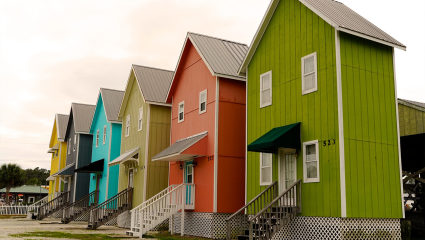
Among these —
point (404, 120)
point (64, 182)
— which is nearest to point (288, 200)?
point (404, 120)

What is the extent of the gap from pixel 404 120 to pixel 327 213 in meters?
8.58

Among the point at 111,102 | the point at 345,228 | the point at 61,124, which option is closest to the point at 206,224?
the point at 345,228

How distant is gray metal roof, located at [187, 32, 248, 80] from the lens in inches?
842

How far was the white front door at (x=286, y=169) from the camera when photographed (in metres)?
16.3

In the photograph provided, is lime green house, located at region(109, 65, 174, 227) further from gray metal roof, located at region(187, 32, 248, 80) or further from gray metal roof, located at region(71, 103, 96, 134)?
gray metal roof, located at region(71, 103, 96, 134)

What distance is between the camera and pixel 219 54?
74.6 feet

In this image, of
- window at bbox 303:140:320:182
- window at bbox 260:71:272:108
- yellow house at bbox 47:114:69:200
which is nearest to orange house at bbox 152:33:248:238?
window at bbox 260:71:272:108

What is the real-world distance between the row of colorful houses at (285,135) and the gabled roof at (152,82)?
404 mm

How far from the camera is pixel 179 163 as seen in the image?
24.0 metres

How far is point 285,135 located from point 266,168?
8.51ft

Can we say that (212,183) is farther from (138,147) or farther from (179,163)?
(138,147)

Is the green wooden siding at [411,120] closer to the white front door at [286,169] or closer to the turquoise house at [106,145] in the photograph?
the white front door at [286,169]

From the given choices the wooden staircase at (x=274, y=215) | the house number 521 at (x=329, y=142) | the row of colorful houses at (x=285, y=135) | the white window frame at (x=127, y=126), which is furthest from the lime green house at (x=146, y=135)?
the house number 521 at (x=329, y=142)

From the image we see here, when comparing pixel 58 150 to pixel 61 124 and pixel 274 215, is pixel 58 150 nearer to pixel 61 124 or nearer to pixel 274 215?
pixel 61 124
